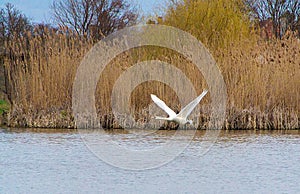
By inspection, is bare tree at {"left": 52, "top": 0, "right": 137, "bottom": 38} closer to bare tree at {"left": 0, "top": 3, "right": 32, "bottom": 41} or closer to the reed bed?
bare tree at {"left": 0, "top": 3, "right": 32, "bottom": 41}

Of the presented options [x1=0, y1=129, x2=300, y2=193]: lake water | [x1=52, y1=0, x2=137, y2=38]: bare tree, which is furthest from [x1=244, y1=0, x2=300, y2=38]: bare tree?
[x1=0, y1=129, x2=300, y2=193]: lake water

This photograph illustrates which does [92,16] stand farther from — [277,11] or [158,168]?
[158,168]

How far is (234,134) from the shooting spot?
12375 millimetres

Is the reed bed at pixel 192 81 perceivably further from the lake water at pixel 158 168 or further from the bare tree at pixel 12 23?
the bare tree at pixel 12 23

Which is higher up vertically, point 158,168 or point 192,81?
point 192,81

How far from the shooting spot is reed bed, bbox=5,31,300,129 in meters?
13.2

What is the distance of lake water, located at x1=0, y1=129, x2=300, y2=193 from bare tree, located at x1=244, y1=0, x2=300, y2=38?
16095mm

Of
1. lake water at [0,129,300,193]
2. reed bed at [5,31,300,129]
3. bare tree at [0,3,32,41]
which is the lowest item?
lake water at [0,129,300,193]

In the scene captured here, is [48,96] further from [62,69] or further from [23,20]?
[23,20]

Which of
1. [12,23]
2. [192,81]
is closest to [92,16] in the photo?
[12,23]

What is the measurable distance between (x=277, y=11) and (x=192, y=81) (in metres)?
15.0

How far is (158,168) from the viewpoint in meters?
9.01

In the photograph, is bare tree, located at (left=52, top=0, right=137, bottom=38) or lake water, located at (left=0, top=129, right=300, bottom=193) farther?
bare tree, located at (left=52, top=0, right=137, bottom=38)

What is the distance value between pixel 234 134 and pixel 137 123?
186 cm
